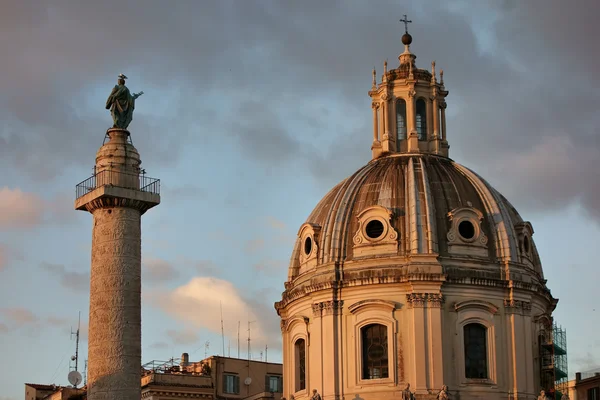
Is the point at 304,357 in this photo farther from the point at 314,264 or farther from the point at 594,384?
the point at 594,384

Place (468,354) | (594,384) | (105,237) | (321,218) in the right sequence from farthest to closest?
1. (594,384)
2. (321,218)
3. (468,354)
4. (105,237)

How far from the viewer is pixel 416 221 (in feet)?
258

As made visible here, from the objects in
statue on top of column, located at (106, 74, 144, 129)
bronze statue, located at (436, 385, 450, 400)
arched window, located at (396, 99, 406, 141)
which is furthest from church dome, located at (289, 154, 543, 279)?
statue on top of column, located at (106, 74, 144, 129)

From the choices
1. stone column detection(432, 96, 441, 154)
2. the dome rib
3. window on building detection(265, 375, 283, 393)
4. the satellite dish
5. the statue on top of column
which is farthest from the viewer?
window on building detection(265, 375, 283, 393)

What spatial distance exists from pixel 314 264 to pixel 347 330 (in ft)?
16.2

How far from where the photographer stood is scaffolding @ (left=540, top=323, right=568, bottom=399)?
261 feet

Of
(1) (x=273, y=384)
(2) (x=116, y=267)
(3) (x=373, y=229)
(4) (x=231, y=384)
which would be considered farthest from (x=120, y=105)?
(1) (x=273, y=384)

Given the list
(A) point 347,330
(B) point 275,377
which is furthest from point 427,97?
(B) point 275,377

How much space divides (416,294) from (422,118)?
1366 centimetres

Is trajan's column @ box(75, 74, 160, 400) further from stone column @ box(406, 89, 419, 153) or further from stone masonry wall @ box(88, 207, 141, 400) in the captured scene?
stone column @ box(406, 89, 419, 153)

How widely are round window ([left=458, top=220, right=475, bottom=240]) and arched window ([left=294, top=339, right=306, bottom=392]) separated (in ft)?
35.6

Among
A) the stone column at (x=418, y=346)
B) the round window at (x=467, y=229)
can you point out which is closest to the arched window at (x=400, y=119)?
the round window at (x=467, y=229)

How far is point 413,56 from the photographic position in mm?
87750

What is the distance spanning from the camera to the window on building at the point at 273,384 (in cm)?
9456
